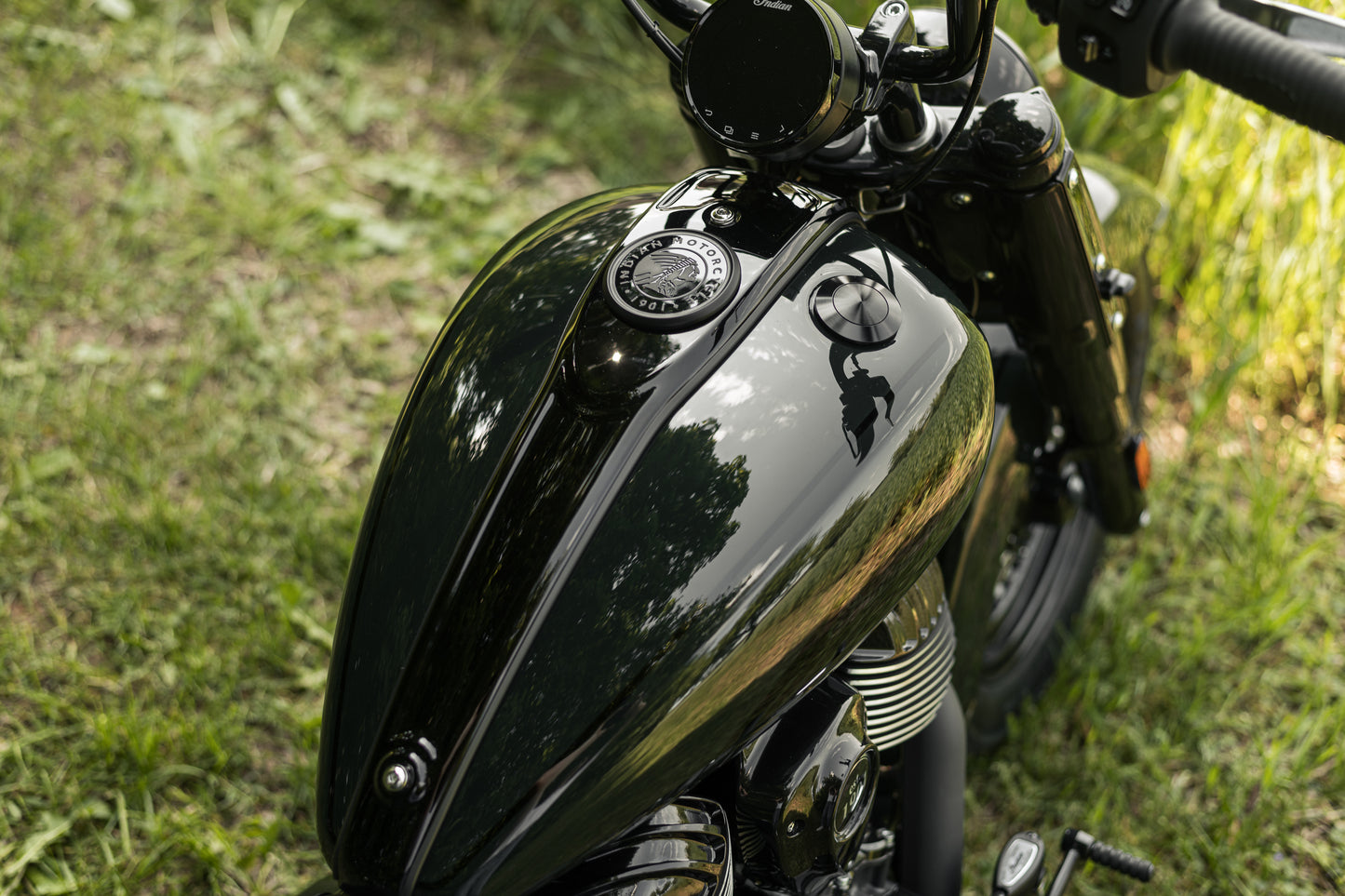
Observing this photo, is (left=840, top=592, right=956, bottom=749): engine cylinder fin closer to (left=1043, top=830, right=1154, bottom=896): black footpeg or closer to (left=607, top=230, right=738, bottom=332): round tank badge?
(left=1043, top=830, right=1154, bottom=896): black footpeg

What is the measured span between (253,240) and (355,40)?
0.91 meters

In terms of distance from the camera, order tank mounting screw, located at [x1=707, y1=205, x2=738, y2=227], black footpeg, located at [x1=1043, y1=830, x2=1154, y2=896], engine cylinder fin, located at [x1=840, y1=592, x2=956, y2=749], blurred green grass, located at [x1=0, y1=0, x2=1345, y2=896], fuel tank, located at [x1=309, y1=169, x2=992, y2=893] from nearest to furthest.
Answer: fuel tank, located at [x1=309, y1=169, x2=992, y2=893] → tank mounting screw, located at [x1=707, y1=205, x2=738, y2=227] → engine cylinder fin, located at [x1=840, y1=592, x2=956, y2=749] → black footpeg, located at [x1=1043, y1=830, x2=1154, y2=896] → blurred green grass, located at [x1=0, y1=0, x2=1345, y2=896]

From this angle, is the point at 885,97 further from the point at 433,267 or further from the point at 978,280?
the point at 433,267

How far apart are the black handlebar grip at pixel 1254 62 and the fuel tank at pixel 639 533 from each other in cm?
34

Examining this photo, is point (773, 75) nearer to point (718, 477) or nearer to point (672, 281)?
point (672, 281)

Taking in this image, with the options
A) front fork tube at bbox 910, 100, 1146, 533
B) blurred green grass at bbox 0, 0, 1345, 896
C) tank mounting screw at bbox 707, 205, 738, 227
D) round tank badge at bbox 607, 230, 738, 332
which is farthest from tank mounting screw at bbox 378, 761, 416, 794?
blurred green grass at bbox 0, 0, 1345, 896

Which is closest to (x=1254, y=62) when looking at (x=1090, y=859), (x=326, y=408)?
(x=1090, y=859)

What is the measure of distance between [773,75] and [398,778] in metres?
0.61

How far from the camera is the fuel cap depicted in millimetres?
854

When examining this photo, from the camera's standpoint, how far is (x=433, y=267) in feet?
8.69

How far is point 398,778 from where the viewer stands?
2.52ft

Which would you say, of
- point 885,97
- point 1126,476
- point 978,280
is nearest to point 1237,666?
point 1126,476

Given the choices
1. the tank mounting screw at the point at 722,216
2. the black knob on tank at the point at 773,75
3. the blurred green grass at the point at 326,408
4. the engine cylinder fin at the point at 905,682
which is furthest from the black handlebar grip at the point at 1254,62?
the blurred green grass at the point at 326,408

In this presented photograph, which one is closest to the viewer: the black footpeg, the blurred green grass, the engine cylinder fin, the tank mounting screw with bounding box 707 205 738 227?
the tank mounting screw with bounding box 707 205 738 227
